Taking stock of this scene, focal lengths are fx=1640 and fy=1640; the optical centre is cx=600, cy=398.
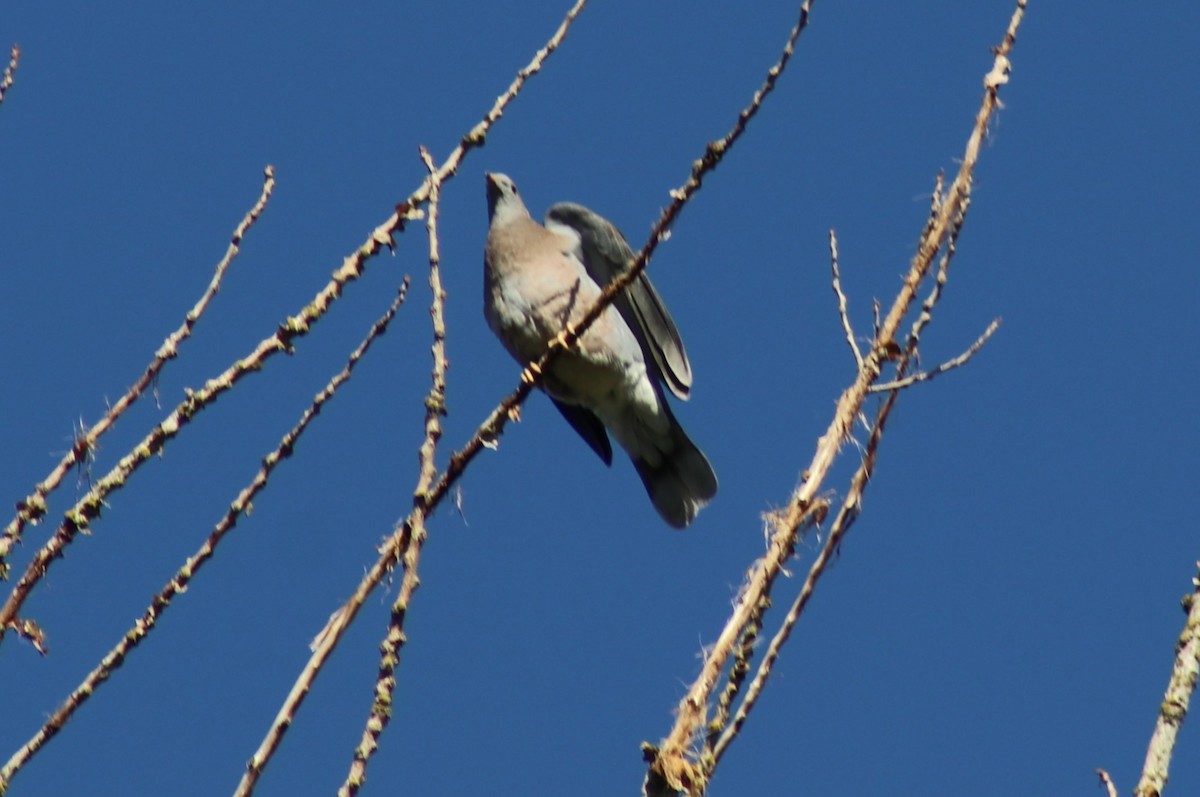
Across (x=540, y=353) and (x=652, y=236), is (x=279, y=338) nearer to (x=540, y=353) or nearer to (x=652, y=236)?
(x=652, y=236)

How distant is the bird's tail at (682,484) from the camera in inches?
226

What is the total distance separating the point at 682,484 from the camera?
5.76 metres

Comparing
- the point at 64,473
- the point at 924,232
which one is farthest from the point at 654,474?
the point at 64,473

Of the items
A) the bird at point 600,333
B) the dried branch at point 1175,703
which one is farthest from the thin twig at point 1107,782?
the bird at point 600,333

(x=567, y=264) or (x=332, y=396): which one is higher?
(x=567, y=264)

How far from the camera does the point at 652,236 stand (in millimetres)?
2529

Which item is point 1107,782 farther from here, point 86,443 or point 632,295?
point 632,295

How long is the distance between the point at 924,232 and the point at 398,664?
113cm

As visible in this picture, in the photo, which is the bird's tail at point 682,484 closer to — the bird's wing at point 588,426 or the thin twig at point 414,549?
the bird's wing at point 588,426

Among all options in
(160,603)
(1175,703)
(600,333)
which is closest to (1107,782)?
(1175,703)

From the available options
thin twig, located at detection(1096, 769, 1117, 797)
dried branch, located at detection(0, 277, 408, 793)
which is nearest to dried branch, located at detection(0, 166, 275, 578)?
dried branch, located at detection(0, 277, 408, 793)

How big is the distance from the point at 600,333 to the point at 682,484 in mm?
679

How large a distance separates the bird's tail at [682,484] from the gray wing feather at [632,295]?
0.27 metres

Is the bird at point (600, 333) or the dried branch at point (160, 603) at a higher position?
the bird at point (600, 333)
